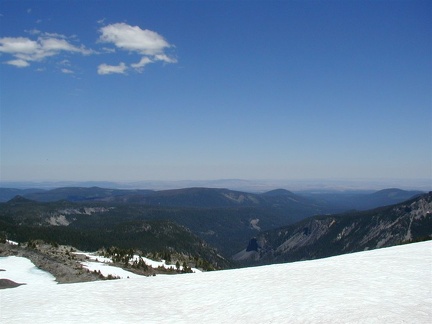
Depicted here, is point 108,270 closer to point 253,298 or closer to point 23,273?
point 23,273

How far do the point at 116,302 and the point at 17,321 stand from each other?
4954mm

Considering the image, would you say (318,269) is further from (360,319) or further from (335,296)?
(360,319)

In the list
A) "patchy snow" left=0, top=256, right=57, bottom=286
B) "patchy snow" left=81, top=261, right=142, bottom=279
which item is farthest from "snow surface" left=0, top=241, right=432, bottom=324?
"patchy snow" left=81, top=261, right=142, bottom=279

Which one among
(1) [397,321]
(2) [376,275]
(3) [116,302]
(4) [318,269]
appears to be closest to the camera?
(1) [397,321]

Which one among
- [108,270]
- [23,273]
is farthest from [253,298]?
[108,270]

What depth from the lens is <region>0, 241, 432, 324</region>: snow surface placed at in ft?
54.9

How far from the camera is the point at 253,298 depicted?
2011 cm

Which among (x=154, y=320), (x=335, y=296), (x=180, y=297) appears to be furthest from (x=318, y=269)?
(x=154, y=320)

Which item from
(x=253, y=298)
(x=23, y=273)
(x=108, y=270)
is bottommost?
(x=108, y=270)

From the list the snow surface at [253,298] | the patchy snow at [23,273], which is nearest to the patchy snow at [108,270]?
the patchy snow at [23,273]

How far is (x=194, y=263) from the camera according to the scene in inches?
3396

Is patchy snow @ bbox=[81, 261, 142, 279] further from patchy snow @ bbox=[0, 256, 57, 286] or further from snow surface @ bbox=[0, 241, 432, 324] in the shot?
snow surface @ bbox=[0, 241, 432, 324]

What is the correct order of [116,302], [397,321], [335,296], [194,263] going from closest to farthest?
[397,321], [335,296], [116,302], [194,263]

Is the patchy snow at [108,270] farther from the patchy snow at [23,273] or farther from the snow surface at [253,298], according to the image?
the snow surface at [253,298]
